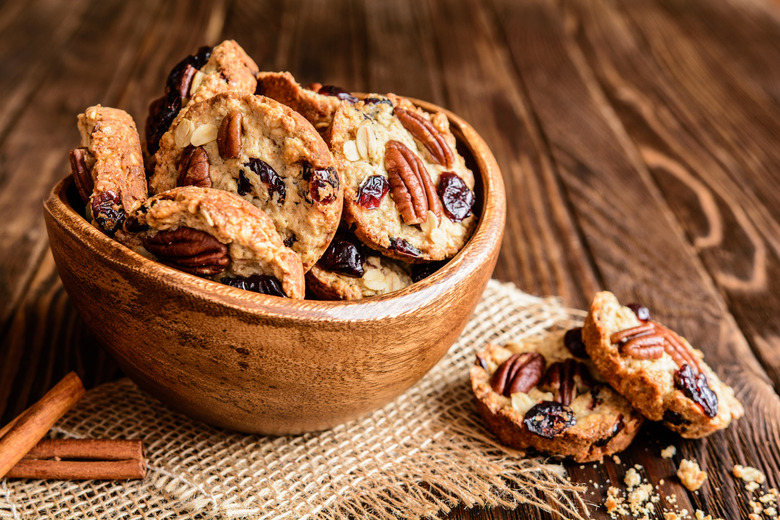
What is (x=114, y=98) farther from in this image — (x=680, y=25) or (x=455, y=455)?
(x=680, y=25)

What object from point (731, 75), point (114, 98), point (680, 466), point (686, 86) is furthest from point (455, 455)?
point (731, 75)

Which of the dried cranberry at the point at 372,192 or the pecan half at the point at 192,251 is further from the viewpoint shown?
the dried cranberry at the point at 372,192

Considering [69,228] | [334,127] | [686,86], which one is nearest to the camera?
[69,228]

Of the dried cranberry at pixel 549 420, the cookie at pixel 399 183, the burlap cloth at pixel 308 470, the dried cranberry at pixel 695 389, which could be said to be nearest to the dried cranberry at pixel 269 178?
the cookie at pixel 399 183

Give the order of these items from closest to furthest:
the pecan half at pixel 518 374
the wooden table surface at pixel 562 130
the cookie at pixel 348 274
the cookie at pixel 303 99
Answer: the cookie at pixel 348 274, the cookie at pixel 303 99, the pecan half at pixel 518 374, the wooden table surface at pixel 562 130

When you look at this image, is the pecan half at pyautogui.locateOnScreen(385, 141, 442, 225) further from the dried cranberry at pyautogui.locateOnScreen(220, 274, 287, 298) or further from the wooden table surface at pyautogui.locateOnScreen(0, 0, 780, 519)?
the wooden table surface at pyautogui.locateOnScreen(0, 0, 780, 519)

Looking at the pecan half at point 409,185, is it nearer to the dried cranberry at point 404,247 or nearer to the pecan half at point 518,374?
the dried cranberry at point 404,247

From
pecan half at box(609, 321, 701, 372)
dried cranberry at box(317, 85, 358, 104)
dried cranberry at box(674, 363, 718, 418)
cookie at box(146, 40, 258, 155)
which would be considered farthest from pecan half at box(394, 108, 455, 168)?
dried cranberry at box(674, 363, 718, 418)
